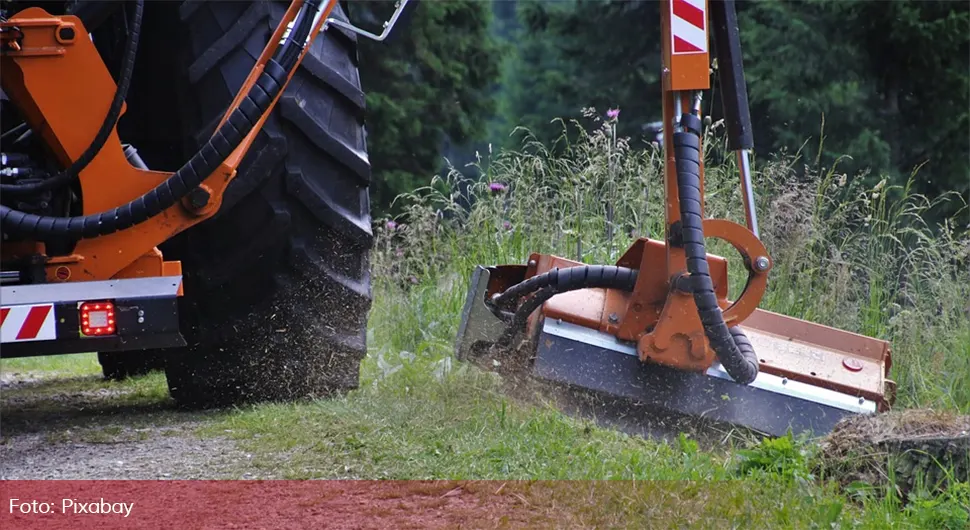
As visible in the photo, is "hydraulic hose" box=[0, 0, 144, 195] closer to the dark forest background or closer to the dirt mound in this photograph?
the dirt mound

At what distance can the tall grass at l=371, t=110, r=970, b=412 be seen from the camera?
15.5 ft

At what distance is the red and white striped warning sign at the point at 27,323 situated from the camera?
3.40 metres

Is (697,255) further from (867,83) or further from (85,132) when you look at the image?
(867,83)

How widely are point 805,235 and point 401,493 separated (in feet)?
8.46

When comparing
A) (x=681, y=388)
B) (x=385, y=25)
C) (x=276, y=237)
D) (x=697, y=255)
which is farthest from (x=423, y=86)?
(x=697, y=255)

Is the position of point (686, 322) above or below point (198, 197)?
below

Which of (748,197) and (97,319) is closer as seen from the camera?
(97,319)

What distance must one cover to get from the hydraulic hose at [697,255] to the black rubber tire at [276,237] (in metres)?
1.13

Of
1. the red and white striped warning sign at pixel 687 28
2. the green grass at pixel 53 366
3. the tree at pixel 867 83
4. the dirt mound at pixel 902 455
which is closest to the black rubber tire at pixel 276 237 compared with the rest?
the red and white striped warning sign at pixel 687 28

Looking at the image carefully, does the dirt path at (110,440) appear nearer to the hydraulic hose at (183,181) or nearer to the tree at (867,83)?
the hydraulic hose at (183,181)

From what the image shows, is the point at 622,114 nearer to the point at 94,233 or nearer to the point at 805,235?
the point at 805,235

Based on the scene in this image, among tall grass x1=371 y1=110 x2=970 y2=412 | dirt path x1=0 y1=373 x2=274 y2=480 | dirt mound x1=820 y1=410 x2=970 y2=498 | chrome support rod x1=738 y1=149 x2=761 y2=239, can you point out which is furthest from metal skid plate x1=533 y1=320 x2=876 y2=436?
dirt path x1=0 y1=373 x2=274 y2=480

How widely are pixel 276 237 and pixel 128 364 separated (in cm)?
174

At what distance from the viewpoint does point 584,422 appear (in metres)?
3.62
